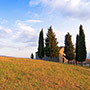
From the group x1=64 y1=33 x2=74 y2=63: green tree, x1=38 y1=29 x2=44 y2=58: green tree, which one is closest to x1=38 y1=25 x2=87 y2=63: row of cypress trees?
x1=64 y1=33 x2=74 y2=63: green tree

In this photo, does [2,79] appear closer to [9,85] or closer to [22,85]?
[9,85]

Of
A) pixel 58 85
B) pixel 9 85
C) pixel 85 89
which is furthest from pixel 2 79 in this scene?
pixel 85 89

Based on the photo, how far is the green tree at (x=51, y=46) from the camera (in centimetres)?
4516

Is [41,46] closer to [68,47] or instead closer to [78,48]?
[68,47]

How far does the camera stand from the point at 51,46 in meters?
46.0

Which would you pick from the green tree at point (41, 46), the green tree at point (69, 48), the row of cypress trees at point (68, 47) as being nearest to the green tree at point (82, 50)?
the row of cypress trees at point (68, 47)

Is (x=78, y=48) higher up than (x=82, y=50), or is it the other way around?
(x=78, y=48)

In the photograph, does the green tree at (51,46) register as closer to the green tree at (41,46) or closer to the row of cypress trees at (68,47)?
the row of cypress trees at (68,47)

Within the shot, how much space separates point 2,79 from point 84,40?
37051 millimetres

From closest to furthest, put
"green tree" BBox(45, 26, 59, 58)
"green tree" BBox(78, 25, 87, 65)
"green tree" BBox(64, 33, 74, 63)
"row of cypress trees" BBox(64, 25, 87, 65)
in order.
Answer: "green tree" BBox(78, 25, 87, 65)
"row of cypress trees" BBox(64, 25, 87, 65)
"green tree" BBox(45, 26, 59, 58)
"green tree" BBox(64, 33, 74, 63)

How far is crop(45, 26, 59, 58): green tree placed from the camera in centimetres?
4516

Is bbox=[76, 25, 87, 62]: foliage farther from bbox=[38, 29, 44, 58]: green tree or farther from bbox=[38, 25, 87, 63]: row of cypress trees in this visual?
bbox=[38, 29, 44, 58]: green tree

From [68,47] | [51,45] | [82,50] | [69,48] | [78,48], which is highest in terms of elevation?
[51,45]

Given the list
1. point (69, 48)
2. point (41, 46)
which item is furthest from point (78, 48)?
point (41, 46)
